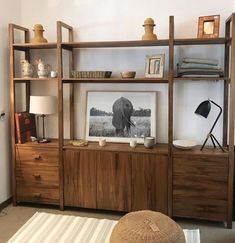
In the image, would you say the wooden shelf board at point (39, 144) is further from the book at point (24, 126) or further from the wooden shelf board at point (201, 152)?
the wooden shelf board at point (201, 152)

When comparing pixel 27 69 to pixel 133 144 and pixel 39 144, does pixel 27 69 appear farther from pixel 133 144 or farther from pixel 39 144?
pixel 133 144

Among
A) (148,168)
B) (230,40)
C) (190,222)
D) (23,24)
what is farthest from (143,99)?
(23,24)

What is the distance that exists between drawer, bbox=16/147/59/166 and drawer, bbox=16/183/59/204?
0.89 ft

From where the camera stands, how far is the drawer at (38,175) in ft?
11.8

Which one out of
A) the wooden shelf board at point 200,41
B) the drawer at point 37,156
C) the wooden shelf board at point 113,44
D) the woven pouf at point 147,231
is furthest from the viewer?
the drawer at point 37,156

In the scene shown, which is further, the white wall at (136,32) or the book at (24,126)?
the book at (24,126)

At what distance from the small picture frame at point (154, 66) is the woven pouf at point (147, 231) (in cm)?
148

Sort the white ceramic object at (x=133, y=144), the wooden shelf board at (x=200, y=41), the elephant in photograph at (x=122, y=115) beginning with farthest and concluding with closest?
the elephant in photograph at (x=122, y=115)
the white ceramic object at (x=133, y=144)
the wooden shelf board at (x=200, y=41)

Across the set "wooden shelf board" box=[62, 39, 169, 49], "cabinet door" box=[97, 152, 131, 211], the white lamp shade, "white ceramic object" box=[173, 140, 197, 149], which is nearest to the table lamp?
the white lamp shade

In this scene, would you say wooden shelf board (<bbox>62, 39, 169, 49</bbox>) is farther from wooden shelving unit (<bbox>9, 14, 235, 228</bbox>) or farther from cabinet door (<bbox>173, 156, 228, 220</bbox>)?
cabinet door (<bbox>173, 156, 228, 220</bbox>)

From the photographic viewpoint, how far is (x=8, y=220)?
337 centimetres

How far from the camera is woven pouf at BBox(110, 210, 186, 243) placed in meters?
2.22

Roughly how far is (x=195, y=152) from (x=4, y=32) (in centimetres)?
241

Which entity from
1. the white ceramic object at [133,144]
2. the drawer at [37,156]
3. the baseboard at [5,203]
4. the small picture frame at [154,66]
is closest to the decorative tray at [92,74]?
the small picture frame at [154,66]
